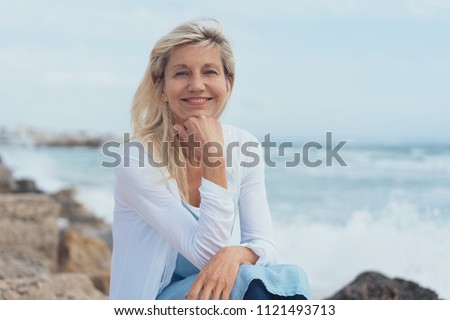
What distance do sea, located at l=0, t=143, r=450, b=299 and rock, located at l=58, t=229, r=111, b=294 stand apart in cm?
190

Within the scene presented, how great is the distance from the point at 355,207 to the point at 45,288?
11370mm

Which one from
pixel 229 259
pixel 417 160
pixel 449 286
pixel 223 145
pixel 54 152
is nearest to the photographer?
pixel 229 259

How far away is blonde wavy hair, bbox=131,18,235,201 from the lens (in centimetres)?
249

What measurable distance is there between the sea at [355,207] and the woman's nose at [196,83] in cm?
178

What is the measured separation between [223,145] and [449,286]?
527 cm

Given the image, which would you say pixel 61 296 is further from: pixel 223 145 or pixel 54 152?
pixel 54 152

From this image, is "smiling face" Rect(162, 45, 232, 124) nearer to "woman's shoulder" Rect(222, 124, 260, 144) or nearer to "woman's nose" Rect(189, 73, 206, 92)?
"woman's nose" Rect(189, 73, 206, 92)

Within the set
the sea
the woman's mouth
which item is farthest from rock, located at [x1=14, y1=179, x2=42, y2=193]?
the woman's mouth

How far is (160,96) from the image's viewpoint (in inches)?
103

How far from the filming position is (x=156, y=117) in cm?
261

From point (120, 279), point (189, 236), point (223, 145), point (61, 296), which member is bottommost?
point (61, 296)

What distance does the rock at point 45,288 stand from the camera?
333 cm
